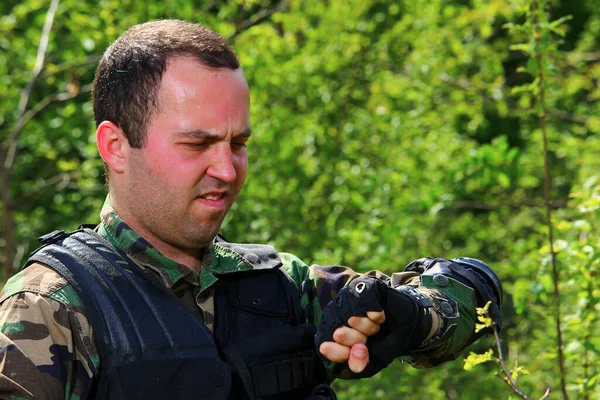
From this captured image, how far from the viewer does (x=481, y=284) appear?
7.50 ft

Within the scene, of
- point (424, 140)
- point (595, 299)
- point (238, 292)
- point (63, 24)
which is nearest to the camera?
point (238, 292)

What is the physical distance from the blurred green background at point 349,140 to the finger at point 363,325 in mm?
2762

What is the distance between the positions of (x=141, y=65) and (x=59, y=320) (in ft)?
1.82

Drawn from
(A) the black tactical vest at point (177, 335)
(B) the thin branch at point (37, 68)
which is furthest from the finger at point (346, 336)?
(B) the thin branch at point (37, 68)

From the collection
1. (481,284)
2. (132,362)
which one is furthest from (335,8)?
(132,362)

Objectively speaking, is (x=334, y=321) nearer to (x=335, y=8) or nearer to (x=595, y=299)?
(x=595, y=299)

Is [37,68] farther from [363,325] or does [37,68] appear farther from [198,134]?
[363,325]

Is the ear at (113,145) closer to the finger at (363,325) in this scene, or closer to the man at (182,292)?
the man at (182,292)

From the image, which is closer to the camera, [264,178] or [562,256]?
[562,256]

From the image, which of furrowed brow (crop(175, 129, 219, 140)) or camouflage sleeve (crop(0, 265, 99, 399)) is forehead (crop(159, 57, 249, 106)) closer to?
furrowed brow (crop(175, 129, 219, 140))

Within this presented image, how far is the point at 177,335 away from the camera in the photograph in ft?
6.32

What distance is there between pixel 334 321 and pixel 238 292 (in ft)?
1.34

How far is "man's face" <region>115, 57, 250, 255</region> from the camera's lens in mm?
1976

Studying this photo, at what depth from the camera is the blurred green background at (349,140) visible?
17.0 feet
